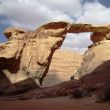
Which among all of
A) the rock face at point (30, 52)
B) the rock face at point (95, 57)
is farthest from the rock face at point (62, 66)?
the rock face at point (95, 57)

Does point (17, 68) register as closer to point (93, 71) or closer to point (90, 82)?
point (93, 71)

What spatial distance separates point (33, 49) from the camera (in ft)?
88.5

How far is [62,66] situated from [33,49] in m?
33.2

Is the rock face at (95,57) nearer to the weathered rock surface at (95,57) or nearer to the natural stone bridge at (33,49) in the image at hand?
the weathered rock surface at (95,57)

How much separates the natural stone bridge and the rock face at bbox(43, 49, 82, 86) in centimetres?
2609

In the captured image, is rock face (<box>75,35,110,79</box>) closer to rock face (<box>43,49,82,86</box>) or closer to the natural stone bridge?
the natural stone bridge

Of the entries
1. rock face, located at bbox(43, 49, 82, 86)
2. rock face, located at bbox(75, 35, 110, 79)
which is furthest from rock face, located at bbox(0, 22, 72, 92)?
rock face, located at bbox(43, 49, 82, 86)

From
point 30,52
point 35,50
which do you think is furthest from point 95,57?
point 30,52

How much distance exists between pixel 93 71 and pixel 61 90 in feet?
13.2

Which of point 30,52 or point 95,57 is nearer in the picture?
point 95,57

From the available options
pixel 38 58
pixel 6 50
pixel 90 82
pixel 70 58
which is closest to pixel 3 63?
pixel 6 50

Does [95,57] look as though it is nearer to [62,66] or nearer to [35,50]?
[35,50]

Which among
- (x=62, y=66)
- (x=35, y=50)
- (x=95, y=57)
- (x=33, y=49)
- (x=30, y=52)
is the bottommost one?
(x=62, y=66)

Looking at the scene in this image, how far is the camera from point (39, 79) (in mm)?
26641
